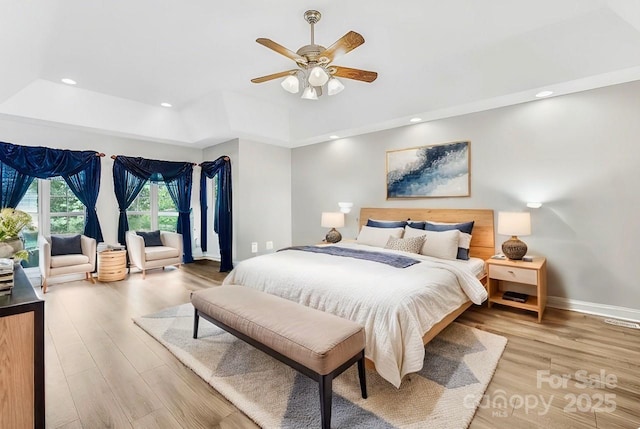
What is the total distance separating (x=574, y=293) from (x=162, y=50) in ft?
17.4

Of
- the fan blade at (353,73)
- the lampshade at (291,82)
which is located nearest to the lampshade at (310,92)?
the lampshade at (291,82)

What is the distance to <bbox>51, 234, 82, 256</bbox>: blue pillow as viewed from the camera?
4438 mm

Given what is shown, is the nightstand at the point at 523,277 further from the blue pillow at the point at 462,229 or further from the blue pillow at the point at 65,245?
the blue pillow at the point at 65,245

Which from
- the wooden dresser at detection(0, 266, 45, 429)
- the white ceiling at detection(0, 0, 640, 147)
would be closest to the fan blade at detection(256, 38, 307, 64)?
the white ceiling at detection(0, 0, 640, 147)

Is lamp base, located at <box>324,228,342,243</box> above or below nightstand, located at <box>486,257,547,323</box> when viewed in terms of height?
above

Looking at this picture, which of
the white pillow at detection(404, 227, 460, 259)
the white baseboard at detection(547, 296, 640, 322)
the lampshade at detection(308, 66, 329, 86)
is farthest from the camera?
the white pillow at detection(404, 227, 460, 259)

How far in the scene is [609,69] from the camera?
2764mm

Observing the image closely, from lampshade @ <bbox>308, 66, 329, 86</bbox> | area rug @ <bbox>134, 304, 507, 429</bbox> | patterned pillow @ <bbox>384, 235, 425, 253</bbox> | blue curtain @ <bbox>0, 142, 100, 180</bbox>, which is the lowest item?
area rug @ <bbox>134, 304, 507, 429</bbox>

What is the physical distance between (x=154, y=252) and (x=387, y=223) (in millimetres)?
3826

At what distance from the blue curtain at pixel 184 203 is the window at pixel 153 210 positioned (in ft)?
0.72

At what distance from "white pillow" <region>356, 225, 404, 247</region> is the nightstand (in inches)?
44.8

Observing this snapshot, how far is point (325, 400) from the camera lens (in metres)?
1.61

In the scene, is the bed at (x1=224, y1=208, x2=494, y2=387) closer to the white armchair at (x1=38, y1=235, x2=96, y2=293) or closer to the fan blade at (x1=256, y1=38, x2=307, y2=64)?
the fan blade at (x1=256, y1=38, x2=307, y2=64)

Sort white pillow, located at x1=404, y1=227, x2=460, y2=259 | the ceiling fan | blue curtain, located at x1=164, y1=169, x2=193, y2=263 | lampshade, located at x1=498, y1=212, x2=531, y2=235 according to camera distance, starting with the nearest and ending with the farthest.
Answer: the ceiling fan → lampshade, located at x1=498, y1=212, x2=531, y2=235 → white pillow, located at x1=404, y1=227, x2=460, y2=259 → blue curtain, located at x1=164, y1=169, x2=193, y2=263
